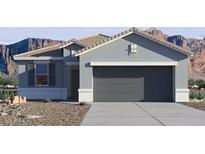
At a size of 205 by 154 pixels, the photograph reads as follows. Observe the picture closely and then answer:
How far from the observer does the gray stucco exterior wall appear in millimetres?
27672

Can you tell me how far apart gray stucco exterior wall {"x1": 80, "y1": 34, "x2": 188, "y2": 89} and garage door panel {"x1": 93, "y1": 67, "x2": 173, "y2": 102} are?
0.64 meters

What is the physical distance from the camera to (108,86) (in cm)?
2825

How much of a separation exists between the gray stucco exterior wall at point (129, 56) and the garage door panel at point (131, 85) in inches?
25.0

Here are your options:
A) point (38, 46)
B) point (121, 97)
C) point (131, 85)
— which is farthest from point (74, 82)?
point (38, 46)

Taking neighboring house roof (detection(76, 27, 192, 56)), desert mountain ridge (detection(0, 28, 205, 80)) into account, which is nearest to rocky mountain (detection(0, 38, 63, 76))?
desert mountain ridge (detection(0, 28, 205, 80))

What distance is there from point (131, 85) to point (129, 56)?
1.72 meters

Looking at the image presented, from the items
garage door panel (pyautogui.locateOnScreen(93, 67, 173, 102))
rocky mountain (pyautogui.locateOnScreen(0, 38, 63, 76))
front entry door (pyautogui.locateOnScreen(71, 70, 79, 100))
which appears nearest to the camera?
garage door panel (pyautogui.locateOnScreen(93, 67, 173, 102))

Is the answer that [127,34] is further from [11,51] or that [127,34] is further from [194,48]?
[194,48]

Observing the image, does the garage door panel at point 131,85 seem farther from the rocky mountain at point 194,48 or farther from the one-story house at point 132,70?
the rocky mountain at point 194,48

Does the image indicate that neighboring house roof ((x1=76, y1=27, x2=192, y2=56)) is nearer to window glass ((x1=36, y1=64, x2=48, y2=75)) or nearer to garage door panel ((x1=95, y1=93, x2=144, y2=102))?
garage door panel ((x1=95, y1=93, x2=144, y2=102))

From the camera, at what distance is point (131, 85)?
2823 cm
